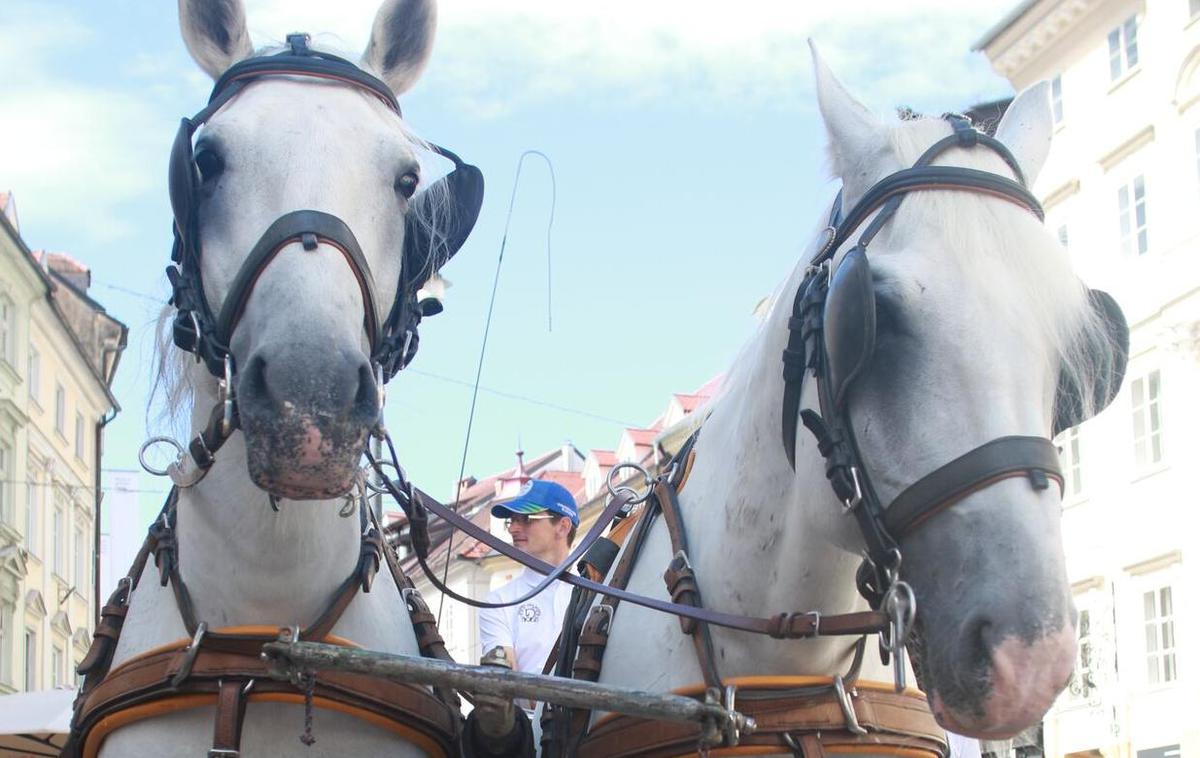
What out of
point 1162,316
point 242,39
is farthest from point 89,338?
point 242,39

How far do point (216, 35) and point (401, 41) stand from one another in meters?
0.47

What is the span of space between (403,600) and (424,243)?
0.93 meters

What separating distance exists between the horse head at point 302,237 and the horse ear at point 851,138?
2.96ft

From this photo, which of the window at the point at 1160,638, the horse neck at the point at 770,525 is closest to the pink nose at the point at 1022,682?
the horse neck at the point at 770,525

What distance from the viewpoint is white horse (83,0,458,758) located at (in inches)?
123

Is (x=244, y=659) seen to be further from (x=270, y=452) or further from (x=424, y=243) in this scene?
(x=424, y=243)

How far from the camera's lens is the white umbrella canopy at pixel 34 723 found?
755 centimetres

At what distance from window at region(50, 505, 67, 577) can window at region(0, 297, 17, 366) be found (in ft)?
18.0

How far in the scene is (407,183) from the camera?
11.5 ft

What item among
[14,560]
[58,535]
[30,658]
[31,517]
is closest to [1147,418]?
[14,560]

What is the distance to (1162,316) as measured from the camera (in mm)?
23562

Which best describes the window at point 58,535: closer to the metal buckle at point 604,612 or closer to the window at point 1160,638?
the window at point 1160,638

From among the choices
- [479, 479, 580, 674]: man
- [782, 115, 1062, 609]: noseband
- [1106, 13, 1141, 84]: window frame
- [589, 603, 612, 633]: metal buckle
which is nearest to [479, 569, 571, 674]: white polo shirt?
[479, 479, 580, 674]: man

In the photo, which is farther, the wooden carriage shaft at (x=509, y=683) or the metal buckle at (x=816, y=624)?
the metal buckle at (x=816, y=624)
